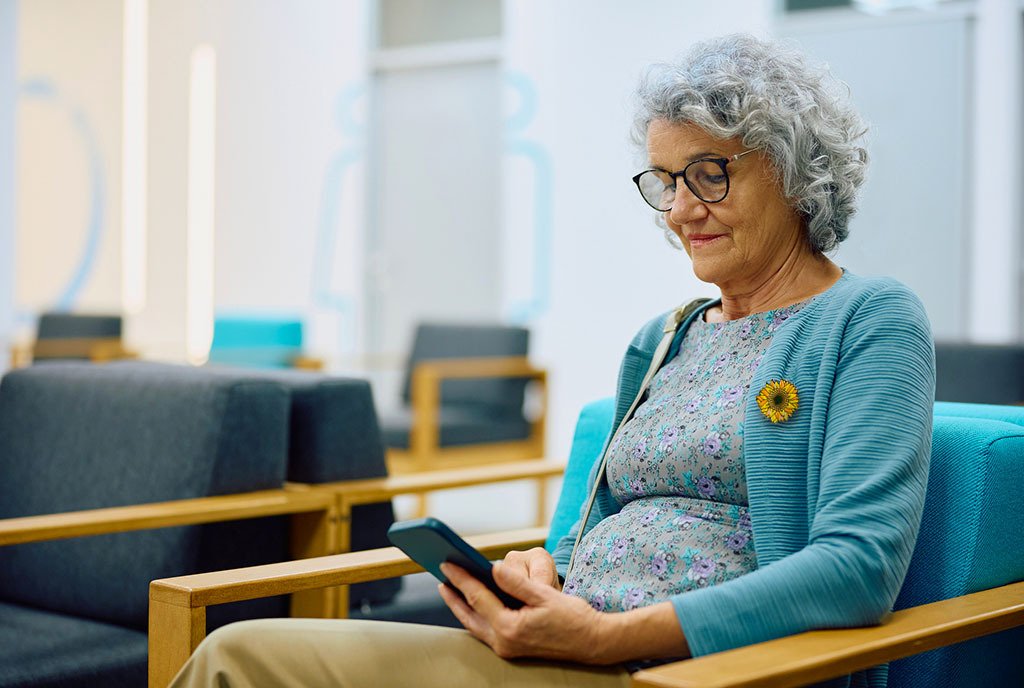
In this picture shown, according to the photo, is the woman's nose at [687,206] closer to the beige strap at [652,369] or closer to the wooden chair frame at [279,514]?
the beige strap at [652,369]

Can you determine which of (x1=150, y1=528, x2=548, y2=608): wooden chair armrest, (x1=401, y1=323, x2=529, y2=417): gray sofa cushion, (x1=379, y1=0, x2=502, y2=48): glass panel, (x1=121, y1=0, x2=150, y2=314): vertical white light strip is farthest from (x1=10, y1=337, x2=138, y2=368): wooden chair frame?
(x1=150, y1=528, x2=548, y2=608): wooden chair armrest

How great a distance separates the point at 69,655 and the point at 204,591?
0.53 metres

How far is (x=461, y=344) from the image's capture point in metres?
5.56

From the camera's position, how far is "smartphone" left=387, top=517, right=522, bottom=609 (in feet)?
4.49

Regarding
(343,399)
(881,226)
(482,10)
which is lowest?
(343,399)

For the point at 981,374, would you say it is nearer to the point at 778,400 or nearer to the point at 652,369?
the point at 652,369

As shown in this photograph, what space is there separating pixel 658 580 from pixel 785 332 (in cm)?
A: 34

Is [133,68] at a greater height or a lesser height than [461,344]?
greater

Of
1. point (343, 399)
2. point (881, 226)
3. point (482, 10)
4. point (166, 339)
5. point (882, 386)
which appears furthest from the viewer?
point (166, 339)

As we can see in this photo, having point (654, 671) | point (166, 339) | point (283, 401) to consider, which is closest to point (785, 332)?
point (654, 671)

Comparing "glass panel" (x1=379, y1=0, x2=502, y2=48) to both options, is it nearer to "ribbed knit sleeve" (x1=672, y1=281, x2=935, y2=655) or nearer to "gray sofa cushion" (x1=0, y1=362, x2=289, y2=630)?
"gray sofa cushion" (x1=0, y1=362, x2=289, y2=630)

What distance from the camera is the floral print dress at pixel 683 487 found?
4.90ft

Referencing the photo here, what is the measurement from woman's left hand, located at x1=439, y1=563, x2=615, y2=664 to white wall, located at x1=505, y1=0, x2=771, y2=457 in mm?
4470

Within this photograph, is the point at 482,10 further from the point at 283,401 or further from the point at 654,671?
the point at 654,671
